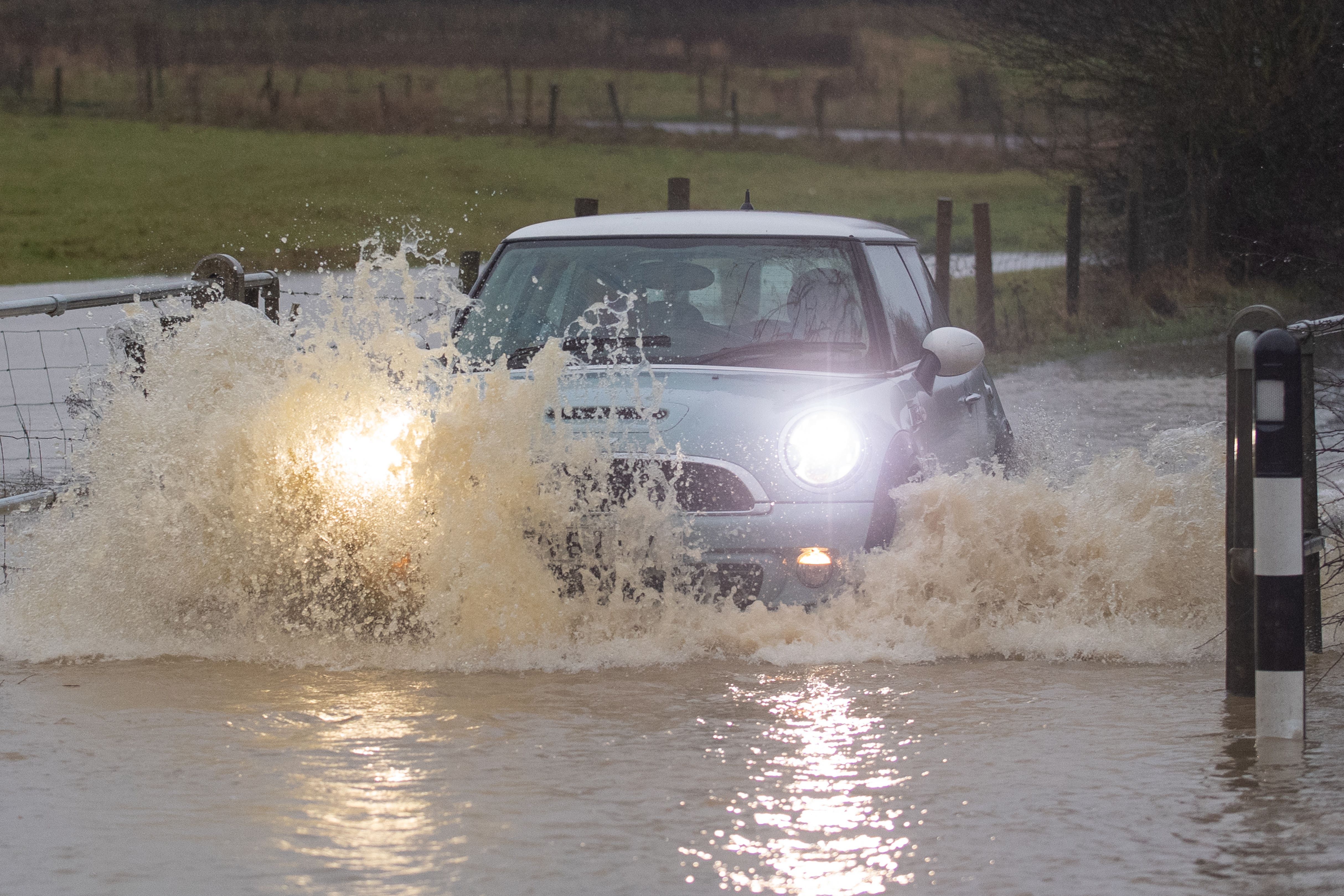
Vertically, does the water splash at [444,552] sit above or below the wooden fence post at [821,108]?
below

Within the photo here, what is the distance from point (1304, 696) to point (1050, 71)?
64.6ft

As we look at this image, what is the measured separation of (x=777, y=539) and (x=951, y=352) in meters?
1.34

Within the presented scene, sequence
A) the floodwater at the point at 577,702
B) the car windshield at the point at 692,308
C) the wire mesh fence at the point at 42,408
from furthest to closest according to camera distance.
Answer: the wire mesh fence at the point at 42,408, the car windshield at the point at 692,308, the floodwater at the point at 577,702

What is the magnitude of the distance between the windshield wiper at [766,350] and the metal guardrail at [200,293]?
235 cm

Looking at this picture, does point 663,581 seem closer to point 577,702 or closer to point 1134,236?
point 577,702

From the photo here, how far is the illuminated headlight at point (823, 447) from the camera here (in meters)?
6.62

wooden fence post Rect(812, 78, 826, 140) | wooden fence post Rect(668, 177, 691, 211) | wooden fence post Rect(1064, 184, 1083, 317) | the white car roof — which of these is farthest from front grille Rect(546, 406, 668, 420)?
wooden fence post Rect(812, 78, 826, 140)

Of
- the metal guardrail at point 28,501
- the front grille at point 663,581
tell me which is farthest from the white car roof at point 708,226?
the metal guardrail at point 28,501

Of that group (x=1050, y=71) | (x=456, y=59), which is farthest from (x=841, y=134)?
(x=1050, y=71)

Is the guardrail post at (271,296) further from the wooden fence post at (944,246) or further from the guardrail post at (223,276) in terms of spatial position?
the wooden fence post at (944,246)

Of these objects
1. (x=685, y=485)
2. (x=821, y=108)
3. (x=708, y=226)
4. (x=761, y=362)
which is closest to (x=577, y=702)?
(x=685, y=485)

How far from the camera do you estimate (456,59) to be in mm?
76688

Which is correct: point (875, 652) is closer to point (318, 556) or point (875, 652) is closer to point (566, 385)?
point (566, 385)

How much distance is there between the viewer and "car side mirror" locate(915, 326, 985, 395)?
7.37 metres
